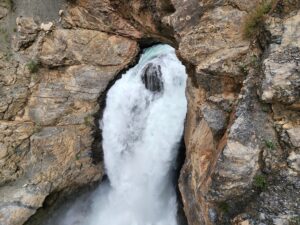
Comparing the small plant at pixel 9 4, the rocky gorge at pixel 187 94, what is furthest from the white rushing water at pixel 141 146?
the small plant at pixel 9 4

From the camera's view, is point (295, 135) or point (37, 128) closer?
point (295, 135)

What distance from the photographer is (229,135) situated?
564cm

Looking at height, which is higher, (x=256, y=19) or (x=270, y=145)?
(x=256, y=19)

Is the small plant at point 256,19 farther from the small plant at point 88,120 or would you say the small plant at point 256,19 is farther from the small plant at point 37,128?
the small plant at point 37,128

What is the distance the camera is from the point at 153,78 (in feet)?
32.9

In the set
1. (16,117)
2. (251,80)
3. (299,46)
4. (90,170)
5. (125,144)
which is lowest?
(90,170)

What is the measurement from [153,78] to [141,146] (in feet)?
7.13

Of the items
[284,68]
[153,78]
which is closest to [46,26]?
[153,78]

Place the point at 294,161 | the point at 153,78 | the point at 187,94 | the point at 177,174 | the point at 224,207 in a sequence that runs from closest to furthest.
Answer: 1. the point at 294,161
2. the point at 224,207
3. the point at 187,94
4. the point at 153,78
5. the point at 177,174

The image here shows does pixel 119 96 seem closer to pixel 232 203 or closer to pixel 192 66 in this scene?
pixel 192 66

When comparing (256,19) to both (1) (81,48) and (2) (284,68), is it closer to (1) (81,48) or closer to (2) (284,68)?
(2) (284,68)

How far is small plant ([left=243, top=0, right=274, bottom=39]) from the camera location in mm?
6027

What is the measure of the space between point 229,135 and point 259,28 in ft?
6.90

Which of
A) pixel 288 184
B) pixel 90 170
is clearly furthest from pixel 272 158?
pixel 90 170
